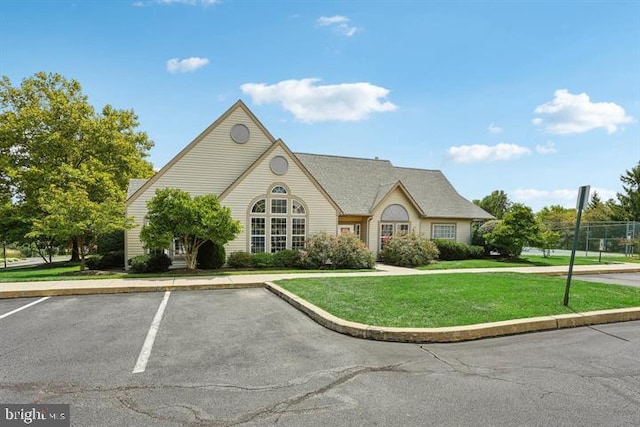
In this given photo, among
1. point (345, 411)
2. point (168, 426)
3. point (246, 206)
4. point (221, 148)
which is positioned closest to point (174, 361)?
point (168, 426)

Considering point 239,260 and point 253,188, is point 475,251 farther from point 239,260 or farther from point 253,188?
point 239,260

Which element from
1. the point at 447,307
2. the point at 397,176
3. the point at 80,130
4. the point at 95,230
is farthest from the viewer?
the point at 397,176

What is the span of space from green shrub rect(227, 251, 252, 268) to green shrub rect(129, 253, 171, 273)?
2.82 meters

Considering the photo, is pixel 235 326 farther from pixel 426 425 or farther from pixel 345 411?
pixel 426 425

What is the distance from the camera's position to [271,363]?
217 inches

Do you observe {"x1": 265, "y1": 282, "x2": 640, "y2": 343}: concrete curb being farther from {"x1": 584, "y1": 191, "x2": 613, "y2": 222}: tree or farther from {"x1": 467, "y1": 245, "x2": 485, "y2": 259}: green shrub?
{"x1": 584, "y1": 191, "x2": 613, "y2": 222}: tree

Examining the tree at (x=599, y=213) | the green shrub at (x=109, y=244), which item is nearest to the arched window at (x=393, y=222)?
the green shrub at (x=109, y=244)

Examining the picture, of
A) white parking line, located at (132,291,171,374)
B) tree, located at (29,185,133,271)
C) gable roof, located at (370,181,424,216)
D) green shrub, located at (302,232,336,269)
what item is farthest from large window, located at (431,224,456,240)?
white parking line, located at (132,291,171,374)

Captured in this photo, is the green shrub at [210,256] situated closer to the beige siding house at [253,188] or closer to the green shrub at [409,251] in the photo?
the beige siding house at [253,188]

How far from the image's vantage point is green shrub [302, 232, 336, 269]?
18422mm

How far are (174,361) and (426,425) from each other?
3.71 metres

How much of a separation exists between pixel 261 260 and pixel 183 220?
4.55 m

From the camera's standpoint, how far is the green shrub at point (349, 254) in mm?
18688

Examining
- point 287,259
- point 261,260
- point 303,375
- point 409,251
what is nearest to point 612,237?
point 409,251
